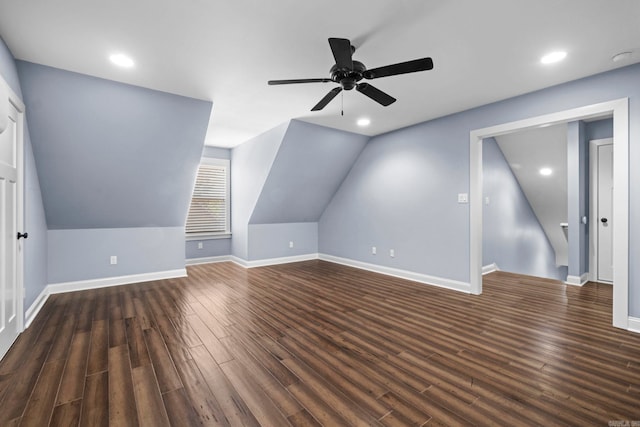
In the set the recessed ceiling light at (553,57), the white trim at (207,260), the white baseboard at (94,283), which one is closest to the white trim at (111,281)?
the white baseboard at (94,283)

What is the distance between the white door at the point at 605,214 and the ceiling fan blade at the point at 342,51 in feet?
15.5

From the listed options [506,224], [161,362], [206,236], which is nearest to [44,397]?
[161,362]

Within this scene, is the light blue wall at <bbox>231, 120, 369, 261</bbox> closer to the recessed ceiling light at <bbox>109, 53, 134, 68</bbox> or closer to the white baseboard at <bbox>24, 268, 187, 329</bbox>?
the white baseboard at <bbox>24, 268, 187, 329</bbox>

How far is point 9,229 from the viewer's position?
2404 mm

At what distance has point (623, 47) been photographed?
245 cm

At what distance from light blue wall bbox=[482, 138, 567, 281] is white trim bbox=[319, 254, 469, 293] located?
4.55 ft

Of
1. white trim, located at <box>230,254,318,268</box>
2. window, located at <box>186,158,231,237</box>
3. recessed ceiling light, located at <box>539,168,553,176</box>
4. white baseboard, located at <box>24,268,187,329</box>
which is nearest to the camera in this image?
white baseboard, located at <box>24,268,187,329</box>

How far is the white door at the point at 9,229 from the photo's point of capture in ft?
7.34

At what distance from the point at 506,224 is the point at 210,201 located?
6.07 meters

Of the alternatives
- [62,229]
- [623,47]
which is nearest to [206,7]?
[623,47]

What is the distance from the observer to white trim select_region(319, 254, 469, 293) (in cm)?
409

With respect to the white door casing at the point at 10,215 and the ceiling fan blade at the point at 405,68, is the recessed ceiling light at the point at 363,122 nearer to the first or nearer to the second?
the ceiling fan blade at the point at 405,68

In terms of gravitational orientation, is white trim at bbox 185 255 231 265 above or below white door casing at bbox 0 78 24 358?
below

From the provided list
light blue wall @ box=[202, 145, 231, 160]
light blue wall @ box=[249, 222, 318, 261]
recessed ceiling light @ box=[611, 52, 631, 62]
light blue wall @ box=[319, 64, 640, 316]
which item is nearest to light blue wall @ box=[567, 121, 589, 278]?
light blue wall @ box=[319, 64, 640, 316]
